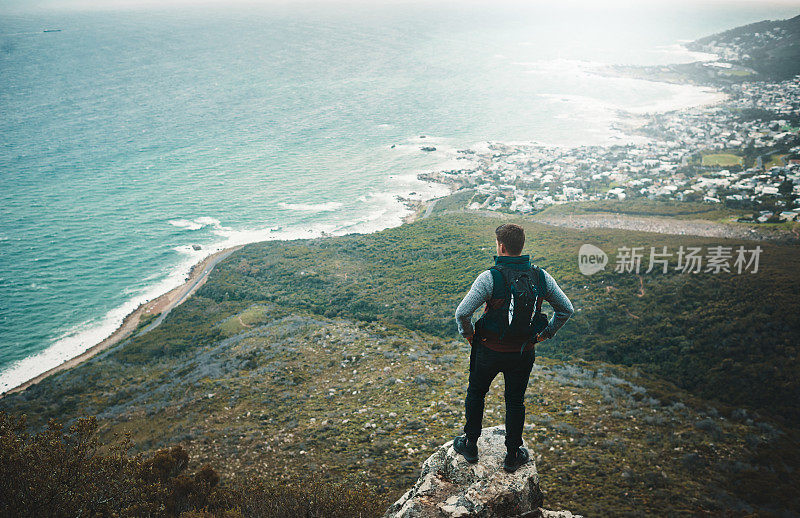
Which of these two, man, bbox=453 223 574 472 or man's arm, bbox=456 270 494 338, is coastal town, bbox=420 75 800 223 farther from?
man's arm, bbox=456 270 494 338

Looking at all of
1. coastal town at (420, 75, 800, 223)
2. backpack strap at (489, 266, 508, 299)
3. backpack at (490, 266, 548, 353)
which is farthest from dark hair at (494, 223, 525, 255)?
coastal town at (420, 75, 800, 223)

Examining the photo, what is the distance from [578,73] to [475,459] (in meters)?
165

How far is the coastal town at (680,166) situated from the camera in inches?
1683

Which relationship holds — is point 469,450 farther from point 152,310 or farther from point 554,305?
point 152,310

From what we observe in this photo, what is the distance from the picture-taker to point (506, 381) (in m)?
5.13

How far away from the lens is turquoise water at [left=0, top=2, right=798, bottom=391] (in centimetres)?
4531

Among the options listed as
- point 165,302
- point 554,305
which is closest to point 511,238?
point 554,305

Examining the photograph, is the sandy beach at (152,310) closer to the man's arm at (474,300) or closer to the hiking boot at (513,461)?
the hiking boot at (513,461)

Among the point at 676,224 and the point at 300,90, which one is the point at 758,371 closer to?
the point at 676,224

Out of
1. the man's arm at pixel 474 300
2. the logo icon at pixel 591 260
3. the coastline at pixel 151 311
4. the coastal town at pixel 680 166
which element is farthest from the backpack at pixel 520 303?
the coastal town at pixel 680 166

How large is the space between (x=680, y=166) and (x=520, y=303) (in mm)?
63818

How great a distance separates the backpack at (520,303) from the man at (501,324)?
22 mm

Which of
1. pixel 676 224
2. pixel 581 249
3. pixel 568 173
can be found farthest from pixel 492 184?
pixel 581 249

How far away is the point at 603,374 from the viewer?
17.0m
